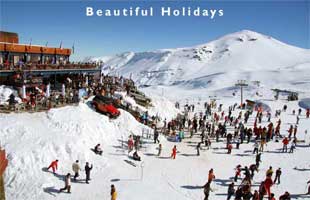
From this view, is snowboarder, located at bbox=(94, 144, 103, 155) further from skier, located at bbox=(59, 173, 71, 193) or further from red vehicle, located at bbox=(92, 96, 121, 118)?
red vehicle, located at bbox=(92, 96, 121, 118)

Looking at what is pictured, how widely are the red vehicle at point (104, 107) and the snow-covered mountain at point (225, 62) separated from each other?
63623 mm

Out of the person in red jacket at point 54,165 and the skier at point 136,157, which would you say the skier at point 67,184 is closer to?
the person in red jacket at point 54,165

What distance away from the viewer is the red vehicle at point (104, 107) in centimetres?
2503

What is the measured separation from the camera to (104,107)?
82.4 ft

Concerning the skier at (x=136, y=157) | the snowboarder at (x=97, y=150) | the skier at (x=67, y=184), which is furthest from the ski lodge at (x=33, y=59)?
the skier at (x=67, y=184)

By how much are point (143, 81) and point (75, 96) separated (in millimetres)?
112097

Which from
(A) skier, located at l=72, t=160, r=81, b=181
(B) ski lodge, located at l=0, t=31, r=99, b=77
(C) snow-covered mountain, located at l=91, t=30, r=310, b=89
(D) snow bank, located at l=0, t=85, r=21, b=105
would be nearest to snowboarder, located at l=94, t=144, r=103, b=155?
(A) skier, located at l=72, t=160, r=81, b=181

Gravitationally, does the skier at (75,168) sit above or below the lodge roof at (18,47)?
below

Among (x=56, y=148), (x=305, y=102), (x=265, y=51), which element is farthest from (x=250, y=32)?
(x=56, y=148)

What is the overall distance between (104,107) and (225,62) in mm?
118829

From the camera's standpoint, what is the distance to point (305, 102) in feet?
152

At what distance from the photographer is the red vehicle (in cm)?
2503

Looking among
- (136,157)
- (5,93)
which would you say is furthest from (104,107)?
(5,93)

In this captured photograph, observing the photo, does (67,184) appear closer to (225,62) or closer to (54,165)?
(54,165)
